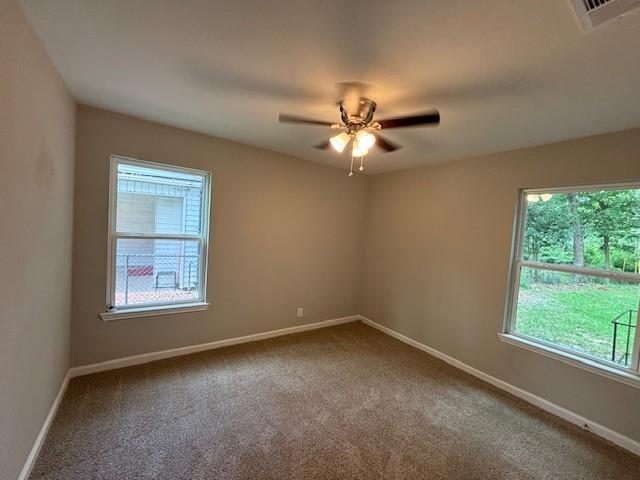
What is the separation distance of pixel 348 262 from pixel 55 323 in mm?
3369

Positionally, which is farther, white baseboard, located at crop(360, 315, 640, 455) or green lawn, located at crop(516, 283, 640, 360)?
green lawn, located at crop(516, 283, 640, 360)

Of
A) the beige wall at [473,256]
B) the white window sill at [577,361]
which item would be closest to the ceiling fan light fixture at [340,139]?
the beige wall at [473,256]

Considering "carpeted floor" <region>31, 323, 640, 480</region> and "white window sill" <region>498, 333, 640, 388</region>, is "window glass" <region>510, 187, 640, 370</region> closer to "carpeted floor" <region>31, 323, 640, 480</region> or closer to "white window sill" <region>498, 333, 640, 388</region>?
"white window sill" <region>498, 333, 640, 388</region>

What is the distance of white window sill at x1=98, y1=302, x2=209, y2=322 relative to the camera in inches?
107

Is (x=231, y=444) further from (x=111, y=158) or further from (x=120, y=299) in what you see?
(x=111, y=158)

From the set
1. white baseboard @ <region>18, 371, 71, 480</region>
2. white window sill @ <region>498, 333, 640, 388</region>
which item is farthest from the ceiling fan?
white baseboard @ <region>18, 371, 71, 480</region>

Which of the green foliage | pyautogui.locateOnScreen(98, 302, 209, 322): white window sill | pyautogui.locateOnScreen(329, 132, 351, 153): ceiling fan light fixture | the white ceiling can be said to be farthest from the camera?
pyautogui.locateOnScreen(98, 302, 209, 322): white window sill

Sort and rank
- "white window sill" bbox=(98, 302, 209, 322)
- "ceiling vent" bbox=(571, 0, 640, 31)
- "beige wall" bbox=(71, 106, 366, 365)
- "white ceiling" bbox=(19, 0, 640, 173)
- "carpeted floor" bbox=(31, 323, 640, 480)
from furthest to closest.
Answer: "white window sill" bbox=(98, 302, 209, 322), "beige wall" bbox=(71, 106, 366, 365), "carpeted floor" bbox=(31, 323, 640, 480), "white ceiling" bbox=(19, 0, 640, 173), "ceiling vent" bbox=(571, 0, 640, 31)

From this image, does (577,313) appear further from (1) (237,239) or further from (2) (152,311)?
(2) (152,311)

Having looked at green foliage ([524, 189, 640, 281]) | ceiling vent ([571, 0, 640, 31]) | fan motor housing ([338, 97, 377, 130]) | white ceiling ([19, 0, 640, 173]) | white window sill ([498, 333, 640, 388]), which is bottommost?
white window sill ([498, 333, 640, 388])

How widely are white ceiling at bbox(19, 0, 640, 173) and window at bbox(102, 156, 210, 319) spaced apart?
717 mm

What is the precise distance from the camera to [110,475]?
5.46ft

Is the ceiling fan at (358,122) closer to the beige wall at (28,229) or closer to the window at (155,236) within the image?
the beige wall at (28,229)

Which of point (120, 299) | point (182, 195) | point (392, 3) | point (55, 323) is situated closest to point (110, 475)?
point (55, 323)
